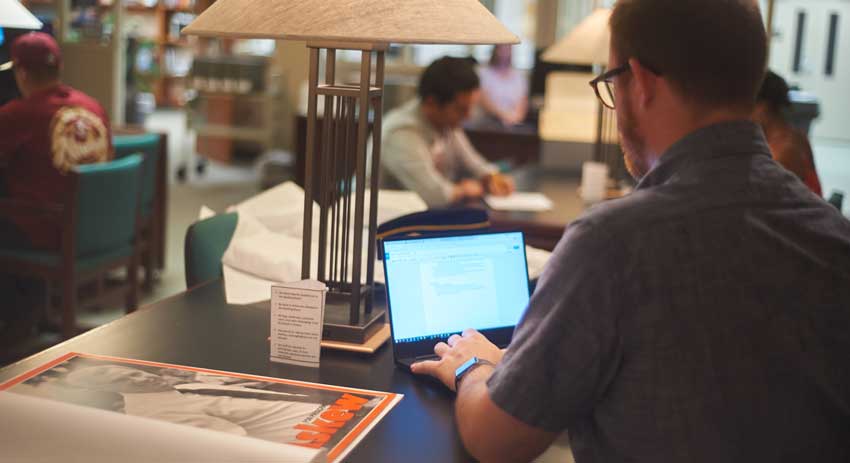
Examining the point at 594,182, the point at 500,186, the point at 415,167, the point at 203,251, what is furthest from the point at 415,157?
the point at 203,251

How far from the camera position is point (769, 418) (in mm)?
1000

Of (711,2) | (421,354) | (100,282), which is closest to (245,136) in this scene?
(100,282)

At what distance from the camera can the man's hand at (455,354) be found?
1.33 metres

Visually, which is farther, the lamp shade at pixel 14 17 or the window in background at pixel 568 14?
the window in background at pixel 568 14

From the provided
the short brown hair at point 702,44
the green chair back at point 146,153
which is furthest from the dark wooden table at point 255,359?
the green chair back at point 146,153

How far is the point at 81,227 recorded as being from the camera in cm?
345

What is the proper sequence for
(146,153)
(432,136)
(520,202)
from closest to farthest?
(520,202), (432,136), (146,153)

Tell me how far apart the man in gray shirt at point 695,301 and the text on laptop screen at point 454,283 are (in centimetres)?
44

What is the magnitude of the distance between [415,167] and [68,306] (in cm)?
142

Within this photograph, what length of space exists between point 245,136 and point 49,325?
465cm

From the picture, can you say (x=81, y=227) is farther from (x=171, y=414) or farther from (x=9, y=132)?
(x=171, y=414)

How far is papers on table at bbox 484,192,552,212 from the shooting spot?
326cm

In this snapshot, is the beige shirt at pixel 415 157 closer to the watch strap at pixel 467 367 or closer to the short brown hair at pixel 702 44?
the watch strap at pixel 467 367

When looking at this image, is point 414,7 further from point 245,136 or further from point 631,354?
point 245,136
